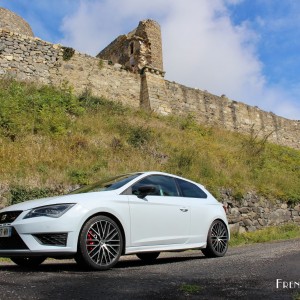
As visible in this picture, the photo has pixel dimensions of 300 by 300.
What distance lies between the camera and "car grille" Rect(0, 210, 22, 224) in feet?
19.8

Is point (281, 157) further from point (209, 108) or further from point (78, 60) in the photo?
point (78, 60)

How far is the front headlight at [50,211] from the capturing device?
583 centimetres

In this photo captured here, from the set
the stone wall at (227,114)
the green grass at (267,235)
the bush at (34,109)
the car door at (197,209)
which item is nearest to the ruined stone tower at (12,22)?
the bush at (34,109)

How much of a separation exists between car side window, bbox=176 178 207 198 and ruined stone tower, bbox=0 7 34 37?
22737 mm

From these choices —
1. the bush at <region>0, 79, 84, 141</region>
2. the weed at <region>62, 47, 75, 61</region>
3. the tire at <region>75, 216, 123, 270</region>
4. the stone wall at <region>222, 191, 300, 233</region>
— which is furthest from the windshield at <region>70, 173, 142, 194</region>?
the weed at <region>62, 47, 75, 61</region>

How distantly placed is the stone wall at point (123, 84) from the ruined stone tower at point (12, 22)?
27.7ft

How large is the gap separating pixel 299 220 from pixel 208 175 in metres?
4.25

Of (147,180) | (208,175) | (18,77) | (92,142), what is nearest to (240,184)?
(208,175)

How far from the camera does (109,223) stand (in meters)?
6.09

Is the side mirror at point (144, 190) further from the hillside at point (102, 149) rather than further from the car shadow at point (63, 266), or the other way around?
the hillside at point (102, 149)

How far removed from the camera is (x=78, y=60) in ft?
70.0

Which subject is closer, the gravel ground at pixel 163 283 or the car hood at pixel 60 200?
the gravel ground at pixel 163 283

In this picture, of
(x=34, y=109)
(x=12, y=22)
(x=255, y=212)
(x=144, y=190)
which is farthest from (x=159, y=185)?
(x=12, y=22)

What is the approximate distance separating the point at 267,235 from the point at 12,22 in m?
21.9
